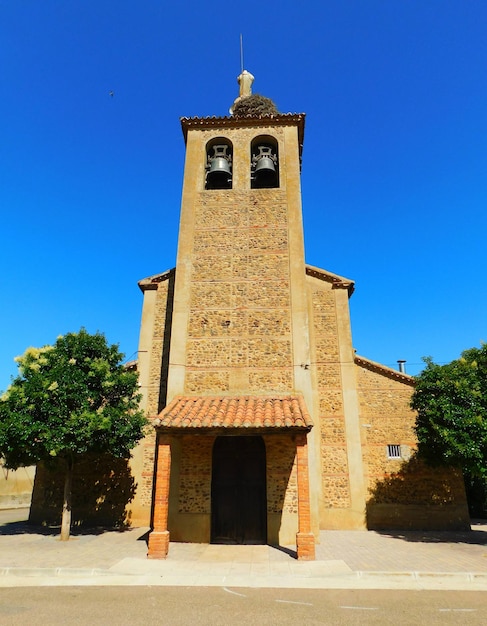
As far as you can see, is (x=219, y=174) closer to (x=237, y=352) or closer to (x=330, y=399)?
(x=237, y=352)

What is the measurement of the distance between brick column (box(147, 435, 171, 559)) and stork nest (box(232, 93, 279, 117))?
15270 mm

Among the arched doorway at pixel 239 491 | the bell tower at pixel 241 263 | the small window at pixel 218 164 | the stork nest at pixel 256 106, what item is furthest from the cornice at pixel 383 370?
the stork nest at pixel 256 106

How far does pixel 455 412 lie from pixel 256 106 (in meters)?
15.5

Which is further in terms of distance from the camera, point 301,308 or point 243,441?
point 301,308

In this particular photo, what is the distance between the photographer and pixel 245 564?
841cm

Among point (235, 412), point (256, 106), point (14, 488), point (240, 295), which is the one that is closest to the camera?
point (235, 412)

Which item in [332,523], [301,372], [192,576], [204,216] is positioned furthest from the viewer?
[204,216]

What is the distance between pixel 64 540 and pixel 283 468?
6.45m

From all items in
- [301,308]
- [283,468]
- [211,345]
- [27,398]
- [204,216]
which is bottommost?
[283,468]

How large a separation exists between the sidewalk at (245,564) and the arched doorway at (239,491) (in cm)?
65

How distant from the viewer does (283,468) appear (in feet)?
35.5

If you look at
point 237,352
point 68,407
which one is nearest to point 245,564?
point 237,352

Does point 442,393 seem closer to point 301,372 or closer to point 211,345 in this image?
point 301,372

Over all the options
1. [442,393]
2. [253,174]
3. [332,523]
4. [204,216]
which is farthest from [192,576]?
[253,174]
